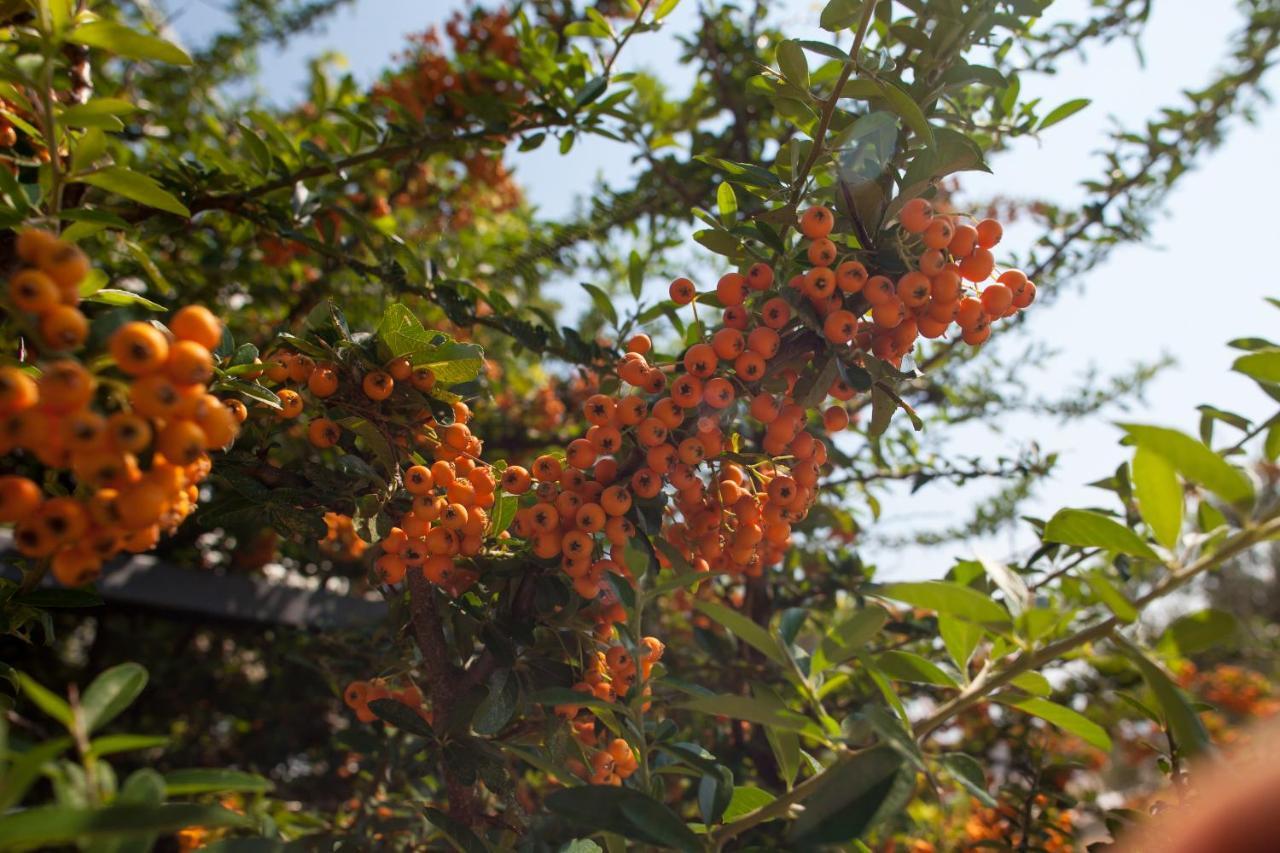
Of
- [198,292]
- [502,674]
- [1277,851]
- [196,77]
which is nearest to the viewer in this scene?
[1277,851]

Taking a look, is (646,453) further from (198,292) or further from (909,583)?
(198,292)

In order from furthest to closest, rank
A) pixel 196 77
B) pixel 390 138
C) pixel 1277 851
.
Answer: pixel 196 77 → pixel 390 138 → pixel 1277 851

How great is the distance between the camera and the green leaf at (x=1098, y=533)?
93cm

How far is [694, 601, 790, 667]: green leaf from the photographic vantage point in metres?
0.99

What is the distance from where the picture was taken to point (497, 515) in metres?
1.51

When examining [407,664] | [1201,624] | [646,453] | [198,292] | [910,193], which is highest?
[198,292]

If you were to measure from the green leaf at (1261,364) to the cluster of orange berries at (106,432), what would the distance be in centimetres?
127

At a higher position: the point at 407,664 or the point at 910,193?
the point at 910,193

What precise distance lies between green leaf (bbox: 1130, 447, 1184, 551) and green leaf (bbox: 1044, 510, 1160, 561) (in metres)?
0.02

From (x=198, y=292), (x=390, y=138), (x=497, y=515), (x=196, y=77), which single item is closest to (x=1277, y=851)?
(x=497, y=515)

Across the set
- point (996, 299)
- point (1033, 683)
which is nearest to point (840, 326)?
point (996, 299)

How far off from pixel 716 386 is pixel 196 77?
378 cm

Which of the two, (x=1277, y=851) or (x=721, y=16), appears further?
(x=721, y=16)

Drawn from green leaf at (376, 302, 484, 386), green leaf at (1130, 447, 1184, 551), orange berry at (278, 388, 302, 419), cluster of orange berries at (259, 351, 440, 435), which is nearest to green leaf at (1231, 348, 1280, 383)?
green leaf at (1130, 447, 1184, 551)
